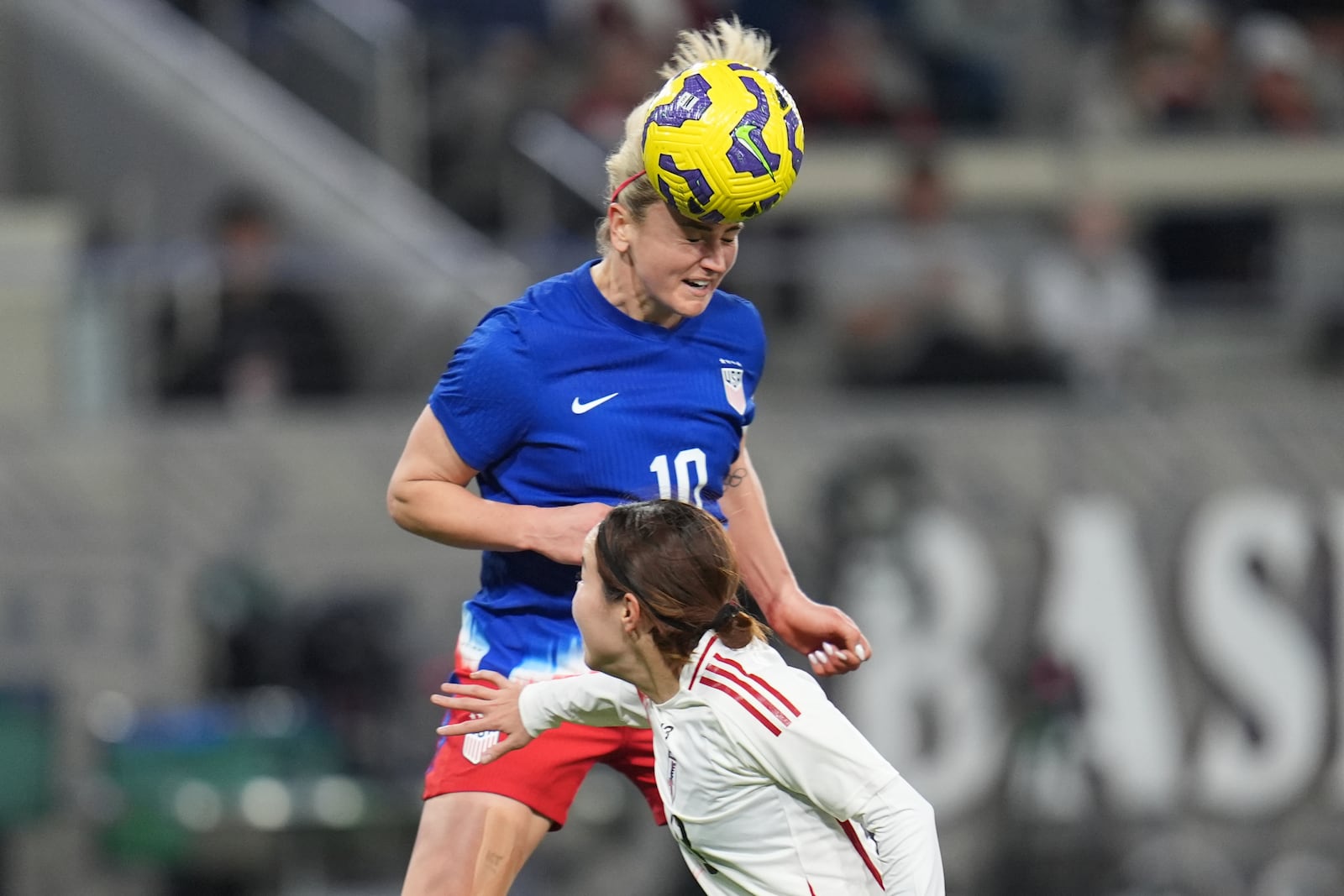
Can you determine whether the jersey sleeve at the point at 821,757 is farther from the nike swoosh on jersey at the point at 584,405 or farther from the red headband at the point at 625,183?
→ the red headband at the point at 625,183

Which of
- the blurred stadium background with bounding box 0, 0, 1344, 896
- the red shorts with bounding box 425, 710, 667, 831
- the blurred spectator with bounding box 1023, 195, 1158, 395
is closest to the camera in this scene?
the red shorts with bounding box 425, 710, 667, 831

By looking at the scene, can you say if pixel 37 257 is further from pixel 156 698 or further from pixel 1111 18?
pixel 1111 18

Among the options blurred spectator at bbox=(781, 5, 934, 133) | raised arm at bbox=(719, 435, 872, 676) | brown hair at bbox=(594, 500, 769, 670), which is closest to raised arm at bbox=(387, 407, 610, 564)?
brown hair at bbox=(594, 500, 769, 670)

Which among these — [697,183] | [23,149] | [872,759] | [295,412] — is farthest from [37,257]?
[872,759]

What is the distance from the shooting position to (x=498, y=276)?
8.44 metres

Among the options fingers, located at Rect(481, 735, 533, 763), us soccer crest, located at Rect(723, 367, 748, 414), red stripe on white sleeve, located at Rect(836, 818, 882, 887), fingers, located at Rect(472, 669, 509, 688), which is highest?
us soccer crest, located at Rect(723, 367, 748, 414)

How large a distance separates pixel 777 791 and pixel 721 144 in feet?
3.67

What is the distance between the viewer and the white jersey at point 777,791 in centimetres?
314

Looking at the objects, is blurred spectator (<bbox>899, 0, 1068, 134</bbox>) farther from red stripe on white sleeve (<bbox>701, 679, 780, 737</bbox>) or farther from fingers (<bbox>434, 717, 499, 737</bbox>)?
red stripe on white sleeve (<bbox>701, 679, 780, 737</bbox>)

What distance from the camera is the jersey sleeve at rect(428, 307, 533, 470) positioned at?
3654 millimetres

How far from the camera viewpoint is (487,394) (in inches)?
144

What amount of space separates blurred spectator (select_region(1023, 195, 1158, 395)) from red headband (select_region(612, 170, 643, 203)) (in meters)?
4.88

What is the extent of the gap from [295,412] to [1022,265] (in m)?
3.11

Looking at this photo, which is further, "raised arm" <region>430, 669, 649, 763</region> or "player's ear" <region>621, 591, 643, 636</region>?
"raised arm" <region>430, 669, 649, 763</region>
